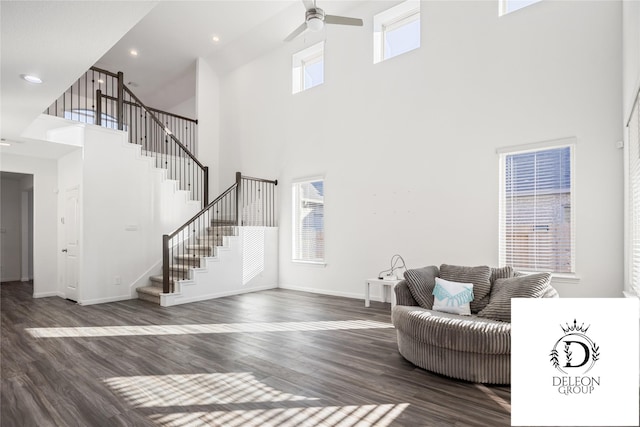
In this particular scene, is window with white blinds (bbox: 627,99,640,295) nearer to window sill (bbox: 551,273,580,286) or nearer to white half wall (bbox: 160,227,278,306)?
window sill (bbox: 551,273,580,286)

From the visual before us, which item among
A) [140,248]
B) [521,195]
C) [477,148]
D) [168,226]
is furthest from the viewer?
[168,226]

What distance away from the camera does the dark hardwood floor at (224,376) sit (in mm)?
2430

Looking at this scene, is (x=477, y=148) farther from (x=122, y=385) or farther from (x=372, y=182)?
(x=122, y=385)

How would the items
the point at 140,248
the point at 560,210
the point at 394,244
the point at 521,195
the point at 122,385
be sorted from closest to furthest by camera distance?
the point at 122,385
the point at 560,210
the point at 521,195
the point at 394,244
the point at 140,248

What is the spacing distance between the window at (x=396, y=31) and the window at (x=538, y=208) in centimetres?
268

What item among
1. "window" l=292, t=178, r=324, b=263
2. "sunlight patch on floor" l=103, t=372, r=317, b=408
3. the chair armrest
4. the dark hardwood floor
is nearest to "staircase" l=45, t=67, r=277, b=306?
"window" l=292, t=178, r=324, b=263

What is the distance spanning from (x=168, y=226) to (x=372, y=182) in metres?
4.25

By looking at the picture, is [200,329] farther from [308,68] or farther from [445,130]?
[308,68]

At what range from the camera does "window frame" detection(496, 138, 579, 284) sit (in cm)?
438

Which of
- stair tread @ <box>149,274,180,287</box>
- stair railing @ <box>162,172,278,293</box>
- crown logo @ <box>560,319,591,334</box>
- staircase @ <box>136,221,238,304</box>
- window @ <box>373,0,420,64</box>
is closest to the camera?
crown logo @ <box>560,319,591,334</box>

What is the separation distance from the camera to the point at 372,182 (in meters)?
6.33

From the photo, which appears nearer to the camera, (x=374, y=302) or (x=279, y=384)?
(x=279, y=384)

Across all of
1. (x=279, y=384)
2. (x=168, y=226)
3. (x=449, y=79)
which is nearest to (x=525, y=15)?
(x=449, y=79)

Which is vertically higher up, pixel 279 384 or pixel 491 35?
pixel 491 35
